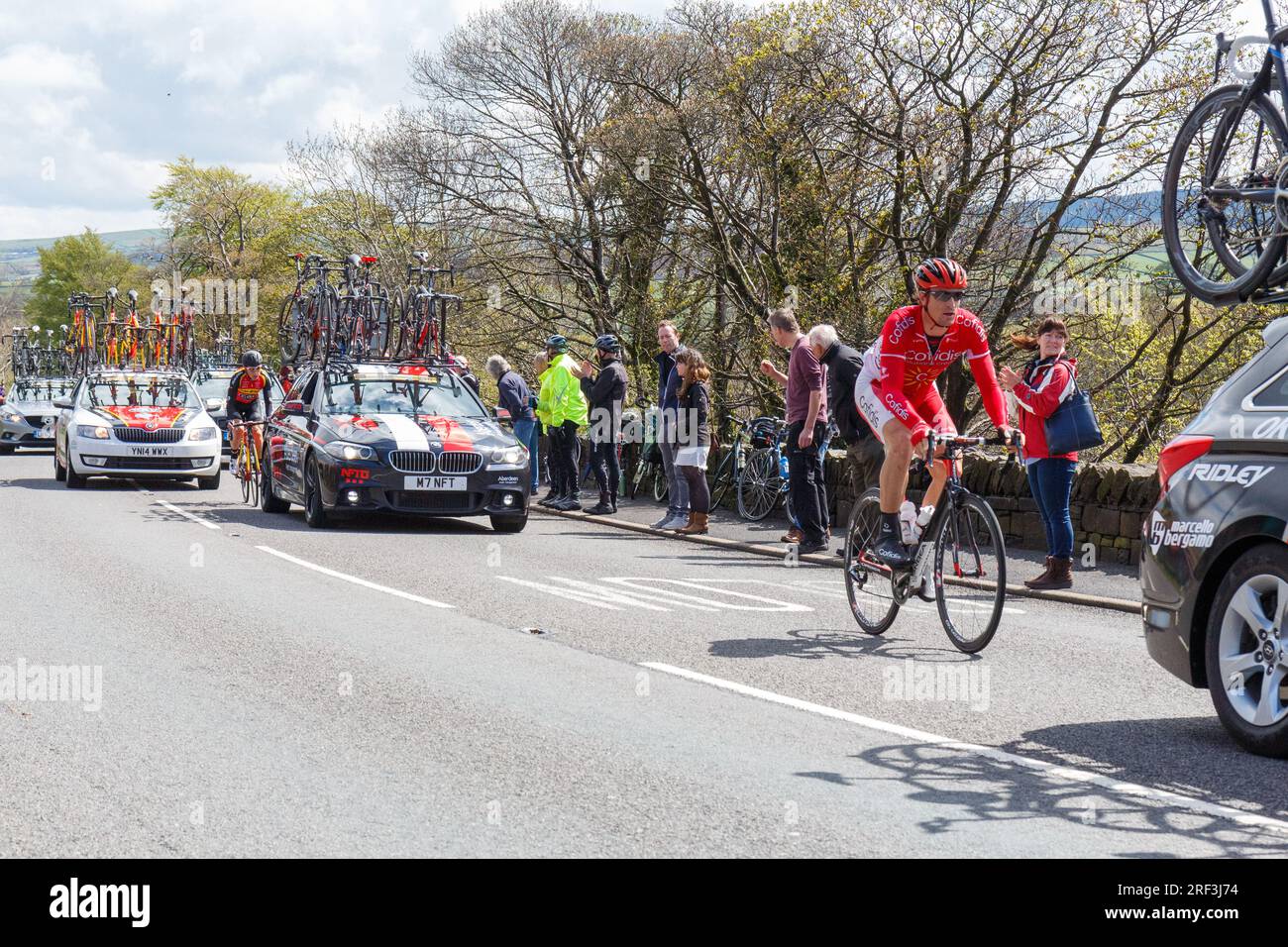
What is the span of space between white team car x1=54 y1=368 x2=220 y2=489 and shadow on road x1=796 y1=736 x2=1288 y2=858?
17813 millimetres

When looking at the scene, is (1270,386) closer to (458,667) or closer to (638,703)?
(638,703)

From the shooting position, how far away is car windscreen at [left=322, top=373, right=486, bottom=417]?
55.5 feet

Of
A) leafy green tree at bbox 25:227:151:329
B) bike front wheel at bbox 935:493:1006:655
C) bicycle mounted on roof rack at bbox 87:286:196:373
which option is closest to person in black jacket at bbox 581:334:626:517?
bike front wheel at bbox 935:493:1006:655

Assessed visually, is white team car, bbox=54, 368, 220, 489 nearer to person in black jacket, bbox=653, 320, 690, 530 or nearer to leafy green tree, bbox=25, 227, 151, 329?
person in black jacket, bbox=653, 320, 690, 530

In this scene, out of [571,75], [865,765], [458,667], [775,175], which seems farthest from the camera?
[571,75]

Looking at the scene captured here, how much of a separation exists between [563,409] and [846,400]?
6650mm

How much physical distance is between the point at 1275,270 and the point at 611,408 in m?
12.0

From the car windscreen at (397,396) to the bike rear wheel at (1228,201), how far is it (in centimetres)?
1086

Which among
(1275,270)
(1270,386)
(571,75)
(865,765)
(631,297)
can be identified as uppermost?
(571,75)

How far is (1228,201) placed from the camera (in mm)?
6844

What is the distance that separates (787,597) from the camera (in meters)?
11.3

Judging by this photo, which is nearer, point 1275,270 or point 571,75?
point 1275,270

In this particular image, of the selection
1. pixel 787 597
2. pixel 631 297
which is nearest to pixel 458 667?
pixel 787 597

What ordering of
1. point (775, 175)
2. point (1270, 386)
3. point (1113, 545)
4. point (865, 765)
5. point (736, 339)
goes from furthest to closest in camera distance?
point (736, 339) → point (775, 175) → point (1113, 545) → point (1270, 386) → point (865, 765)
